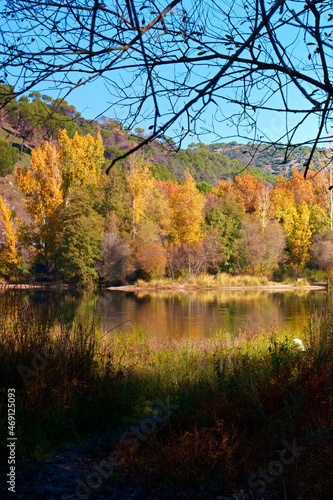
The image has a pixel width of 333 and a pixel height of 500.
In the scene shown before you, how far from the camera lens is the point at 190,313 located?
16250 mm

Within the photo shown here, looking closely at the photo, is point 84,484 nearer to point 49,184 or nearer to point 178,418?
point 178,418

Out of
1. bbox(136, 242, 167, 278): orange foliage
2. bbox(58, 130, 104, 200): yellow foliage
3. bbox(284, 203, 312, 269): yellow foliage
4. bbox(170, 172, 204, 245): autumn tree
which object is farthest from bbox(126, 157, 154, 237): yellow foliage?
bbox(284, 203, 312, 269): yellow foliage

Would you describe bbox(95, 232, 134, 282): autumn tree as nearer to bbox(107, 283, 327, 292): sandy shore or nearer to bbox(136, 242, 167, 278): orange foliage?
bbox(136, 242, 167, 278): orange foliage

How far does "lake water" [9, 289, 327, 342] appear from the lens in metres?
12.1

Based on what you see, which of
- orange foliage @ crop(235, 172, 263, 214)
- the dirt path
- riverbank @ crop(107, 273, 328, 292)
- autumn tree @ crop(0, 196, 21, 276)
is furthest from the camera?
orange foliage @ crop(235, 172, 263, 214)

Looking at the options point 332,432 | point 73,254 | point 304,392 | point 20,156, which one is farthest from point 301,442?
point 20,156

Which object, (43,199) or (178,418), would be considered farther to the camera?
(43,199)

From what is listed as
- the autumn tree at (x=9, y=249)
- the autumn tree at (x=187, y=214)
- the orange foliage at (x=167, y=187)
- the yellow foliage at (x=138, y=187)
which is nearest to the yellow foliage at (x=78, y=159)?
the yellow foliage at (x=138, y=187)

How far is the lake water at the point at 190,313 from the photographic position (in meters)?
12.1

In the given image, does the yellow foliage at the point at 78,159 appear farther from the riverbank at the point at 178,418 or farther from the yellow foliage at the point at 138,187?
the riverbank at the point at 178,418

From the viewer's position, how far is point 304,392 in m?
3.34

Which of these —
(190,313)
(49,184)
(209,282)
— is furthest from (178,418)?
(49,184)

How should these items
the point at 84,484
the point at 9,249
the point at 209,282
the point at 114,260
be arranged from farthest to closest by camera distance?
the point at 209,282
the point at 114,260
the point at 9,249
the point at 84,484

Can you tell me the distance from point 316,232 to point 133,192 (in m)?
15.3
